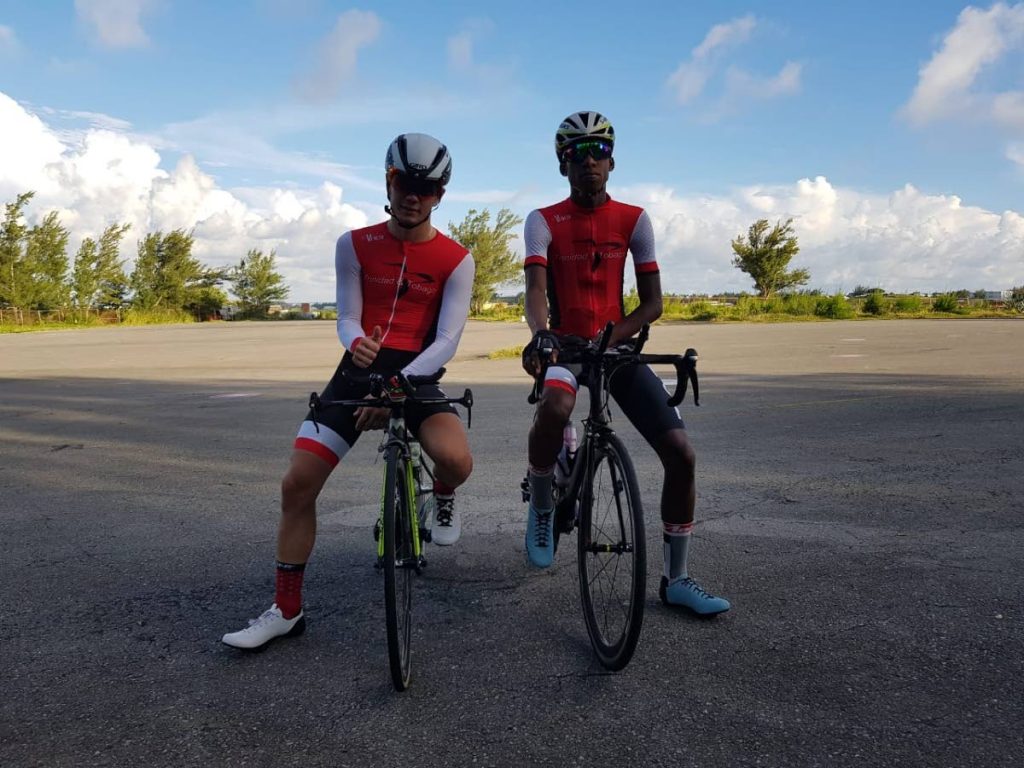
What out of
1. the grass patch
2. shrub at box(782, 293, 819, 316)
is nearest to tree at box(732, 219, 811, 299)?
shrub at box(782, 293, 819, 316)

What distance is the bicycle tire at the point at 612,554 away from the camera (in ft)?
10.1

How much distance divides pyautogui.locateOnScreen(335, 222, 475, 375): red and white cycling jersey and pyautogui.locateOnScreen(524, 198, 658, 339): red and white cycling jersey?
1.63ft

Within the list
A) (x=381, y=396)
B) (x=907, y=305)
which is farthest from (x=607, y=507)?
(x=907, y=305)

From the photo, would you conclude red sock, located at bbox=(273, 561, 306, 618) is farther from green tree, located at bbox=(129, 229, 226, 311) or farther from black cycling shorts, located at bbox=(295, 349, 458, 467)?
green tree, located at bbox=(129, 229, 226, 311)

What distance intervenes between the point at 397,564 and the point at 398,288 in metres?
1.29

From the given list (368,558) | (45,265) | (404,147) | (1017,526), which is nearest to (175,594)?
(368,558)

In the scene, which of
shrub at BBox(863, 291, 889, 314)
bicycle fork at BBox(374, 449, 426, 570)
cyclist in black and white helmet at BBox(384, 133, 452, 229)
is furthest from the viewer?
shrub at BBox(863, 291, 889, 314)

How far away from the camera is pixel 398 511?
331 centimetres

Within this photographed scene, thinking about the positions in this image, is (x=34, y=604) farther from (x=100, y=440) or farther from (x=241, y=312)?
(x=241, y=312)

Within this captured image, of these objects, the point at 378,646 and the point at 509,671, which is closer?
the point at 509,671

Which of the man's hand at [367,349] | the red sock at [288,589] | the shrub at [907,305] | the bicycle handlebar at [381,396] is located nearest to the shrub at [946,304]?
the shrub at [907,305]

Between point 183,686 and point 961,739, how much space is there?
106 inches

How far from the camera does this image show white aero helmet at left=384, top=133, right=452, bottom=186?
3.61 meters

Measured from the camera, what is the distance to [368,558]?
4.66 m
